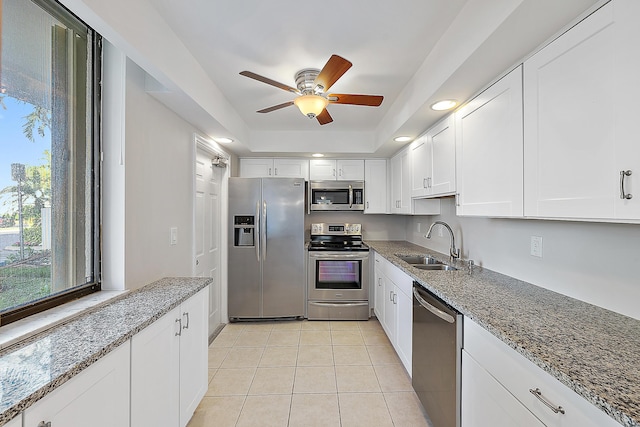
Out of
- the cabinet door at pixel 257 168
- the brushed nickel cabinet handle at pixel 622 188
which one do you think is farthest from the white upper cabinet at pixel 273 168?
the brushed nickel cabinet handle at pixel 622 188

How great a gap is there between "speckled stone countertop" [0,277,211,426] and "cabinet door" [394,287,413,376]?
159 centimetres

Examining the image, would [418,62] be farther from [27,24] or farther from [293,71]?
[27,24]

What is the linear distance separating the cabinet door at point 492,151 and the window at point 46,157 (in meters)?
2.14

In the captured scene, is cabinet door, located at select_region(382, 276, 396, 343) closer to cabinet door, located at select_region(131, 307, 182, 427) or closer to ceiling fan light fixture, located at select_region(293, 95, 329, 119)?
ceiling fan light fixture, located at select_region(293, 95, 329, 119)

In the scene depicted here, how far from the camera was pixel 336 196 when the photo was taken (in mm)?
3881

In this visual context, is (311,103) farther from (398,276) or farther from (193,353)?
(193,353)

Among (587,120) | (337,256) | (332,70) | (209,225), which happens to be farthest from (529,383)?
(209,225)

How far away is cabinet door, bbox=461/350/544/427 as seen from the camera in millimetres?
1000

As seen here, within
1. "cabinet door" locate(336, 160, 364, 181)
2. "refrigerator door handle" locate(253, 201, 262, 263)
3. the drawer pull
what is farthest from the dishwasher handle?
"cabinet door" locate(336, 160, 364, 181)

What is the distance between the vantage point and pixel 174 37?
1658 mm

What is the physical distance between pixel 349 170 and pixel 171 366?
3.06 meters

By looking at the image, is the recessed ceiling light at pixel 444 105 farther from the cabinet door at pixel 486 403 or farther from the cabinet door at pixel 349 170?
the cabinet door at pixel 349 170

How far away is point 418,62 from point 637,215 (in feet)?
5.02

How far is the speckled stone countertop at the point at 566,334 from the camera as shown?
73cm
